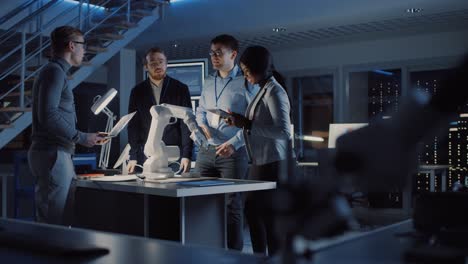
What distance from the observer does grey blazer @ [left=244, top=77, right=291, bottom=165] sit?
268 centimetres

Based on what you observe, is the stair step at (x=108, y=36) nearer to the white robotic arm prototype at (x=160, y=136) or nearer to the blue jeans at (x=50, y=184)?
the white robotic arm prototype at (x=160, y=136)

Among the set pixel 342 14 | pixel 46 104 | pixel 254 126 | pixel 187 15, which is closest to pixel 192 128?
pixel 254 126

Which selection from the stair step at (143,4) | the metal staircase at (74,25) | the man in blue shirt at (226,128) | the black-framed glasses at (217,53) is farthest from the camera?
the stair step at (143,4)

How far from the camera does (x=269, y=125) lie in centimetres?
270

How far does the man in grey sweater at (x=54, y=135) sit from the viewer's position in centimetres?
247

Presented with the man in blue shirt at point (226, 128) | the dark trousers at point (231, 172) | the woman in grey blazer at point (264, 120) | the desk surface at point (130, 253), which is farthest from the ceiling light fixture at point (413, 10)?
the desk surface at point (130, 253)

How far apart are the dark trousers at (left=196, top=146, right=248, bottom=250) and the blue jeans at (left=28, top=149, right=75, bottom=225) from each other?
0.86 m

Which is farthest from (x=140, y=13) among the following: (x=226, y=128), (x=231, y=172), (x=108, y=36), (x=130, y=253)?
(x=130, y=253)

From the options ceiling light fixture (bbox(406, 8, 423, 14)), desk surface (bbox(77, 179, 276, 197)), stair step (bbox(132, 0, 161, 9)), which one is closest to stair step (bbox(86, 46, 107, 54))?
stair step (bbox(132, 0, 161, 9))

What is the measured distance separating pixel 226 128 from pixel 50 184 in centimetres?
104

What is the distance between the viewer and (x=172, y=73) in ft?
21.5

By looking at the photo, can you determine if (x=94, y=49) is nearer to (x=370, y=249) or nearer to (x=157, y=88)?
(x=157, y=88)

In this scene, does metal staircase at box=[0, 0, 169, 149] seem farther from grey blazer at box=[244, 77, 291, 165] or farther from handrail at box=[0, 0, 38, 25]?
grey blazer at box=[244, 77, 291, 165]

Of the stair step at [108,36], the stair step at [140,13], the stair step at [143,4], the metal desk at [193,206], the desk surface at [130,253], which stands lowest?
the metal desk at [193,206]
